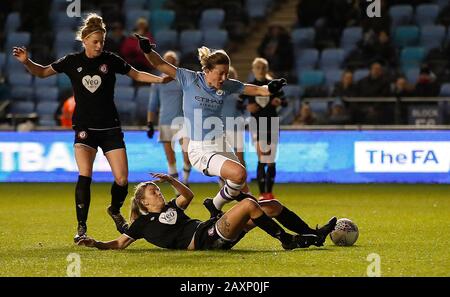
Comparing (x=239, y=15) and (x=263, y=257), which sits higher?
(x=239, y=15)

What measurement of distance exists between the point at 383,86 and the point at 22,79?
25.9 feet

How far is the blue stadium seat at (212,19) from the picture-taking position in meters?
24.7

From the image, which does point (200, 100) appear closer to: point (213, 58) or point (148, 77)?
point (213, 58)

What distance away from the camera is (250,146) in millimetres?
19578

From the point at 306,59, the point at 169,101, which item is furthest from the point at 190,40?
the point at 169,101

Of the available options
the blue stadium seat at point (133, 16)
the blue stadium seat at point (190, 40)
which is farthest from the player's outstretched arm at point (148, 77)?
the blue stadium seat at point (133, 16)

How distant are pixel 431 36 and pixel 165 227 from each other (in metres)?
14.0

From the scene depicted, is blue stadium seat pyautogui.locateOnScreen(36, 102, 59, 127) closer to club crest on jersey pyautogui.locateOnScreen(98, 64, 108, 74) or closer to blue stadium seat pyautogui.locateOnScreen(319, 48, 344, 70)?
blue stadium seat pyautogui.locateOnScreen(319, 48, 344, 70)

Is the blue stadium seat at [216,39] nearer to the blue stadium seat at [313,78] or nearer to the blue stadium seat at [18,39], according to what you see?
the blue stadium seat at [313,78]

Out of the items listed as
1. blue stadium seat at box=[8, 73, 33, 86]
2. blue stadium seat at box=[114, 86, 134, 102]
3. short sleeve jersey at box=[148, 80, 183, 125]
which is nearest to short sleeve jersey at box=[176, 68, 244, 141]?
short sleeve jersey at box=[148, 80, 183, 125]

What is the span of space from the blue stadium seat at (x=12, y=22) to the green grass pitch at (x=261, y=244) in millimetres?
9190

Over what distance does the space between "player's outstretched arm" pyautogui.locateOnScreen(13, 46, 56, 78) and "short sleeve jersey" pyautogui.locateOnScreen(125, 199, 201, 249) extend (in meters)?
1.91
